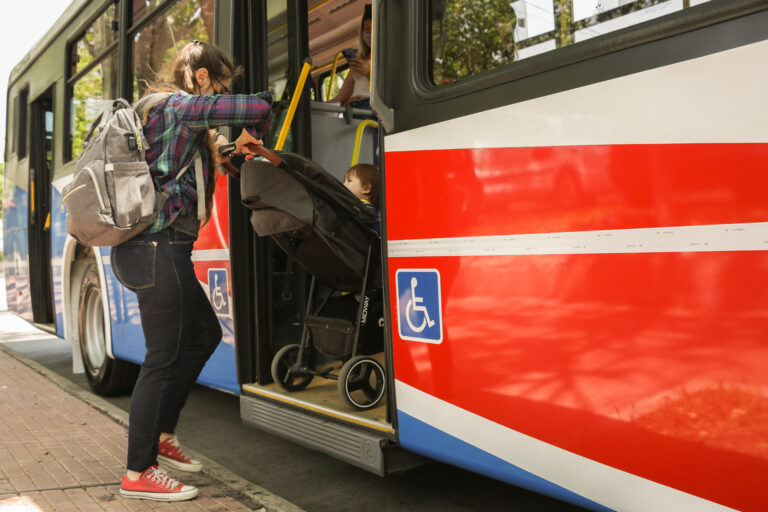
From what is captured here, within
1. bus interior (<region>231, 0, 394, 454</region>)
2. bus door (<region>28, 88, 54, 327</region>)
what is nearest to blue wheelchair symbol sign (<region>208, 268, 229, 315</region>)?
bus interior (<region>231, 0, 394, 454</region>)

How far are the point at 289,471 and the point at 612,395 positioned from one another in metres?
2.30

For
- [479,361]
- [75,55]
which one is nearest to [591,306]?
[479,361]

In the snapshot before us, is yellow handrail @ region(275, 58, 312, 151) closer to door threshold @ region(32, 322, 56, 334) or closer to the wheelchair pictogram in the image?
the wheelchair pictogram

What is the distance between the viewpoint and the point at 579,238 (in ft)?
6.97

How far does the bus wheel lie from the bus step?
2341mm

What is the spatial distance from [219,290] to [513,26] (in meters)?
2.29

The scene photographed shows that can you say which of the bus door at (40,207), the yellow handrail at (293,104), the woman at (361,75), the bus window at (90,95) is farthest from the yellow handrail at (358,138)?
the bus door at (40,207)

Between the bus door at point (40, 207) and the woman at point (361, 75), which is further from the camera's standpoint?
the bus door at point (40, 207)

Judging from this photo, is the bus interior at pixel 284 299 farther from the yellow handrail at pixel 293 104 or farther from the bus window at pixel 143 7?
the bus window at pixel 143 7

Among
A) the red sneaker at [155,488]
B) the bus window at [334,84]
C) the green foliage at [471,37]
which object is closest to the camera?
the green foliage at [471,37]

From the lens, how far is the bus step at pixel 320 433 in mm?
2902

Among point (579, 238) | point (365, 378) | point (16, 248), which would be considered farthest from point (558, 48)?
point (16, 248)

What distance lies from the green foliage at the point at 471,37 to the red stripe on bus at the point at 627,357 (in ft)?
2.21

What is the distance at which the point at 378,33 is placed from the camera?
2781 millimetres
